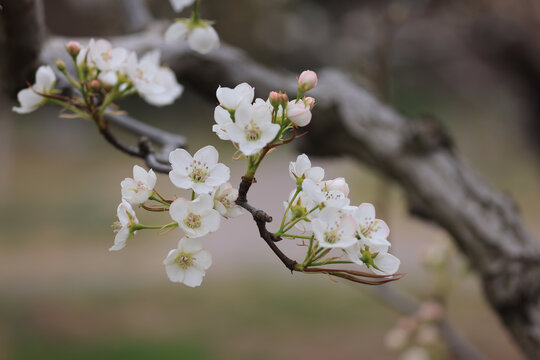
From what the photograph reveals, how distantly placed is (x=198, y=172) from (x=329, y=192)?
0.29ft

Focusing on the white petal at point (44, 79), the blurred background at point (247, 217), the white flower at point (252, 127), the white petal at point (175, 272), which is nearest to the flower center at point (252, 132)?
the white flower at point (252, 127)

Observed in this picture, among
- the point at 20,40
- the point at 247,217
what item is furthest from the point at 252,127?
the point at 247,217

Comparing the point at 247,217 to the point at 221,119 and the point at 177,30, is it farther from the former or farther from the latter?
the point at 221,119

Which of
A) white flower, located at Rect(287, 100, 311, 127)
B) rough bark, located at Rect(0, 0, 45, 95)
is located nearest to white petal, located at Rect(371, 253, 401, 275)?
white flower, located at Rect(287, 100, 311, 127)

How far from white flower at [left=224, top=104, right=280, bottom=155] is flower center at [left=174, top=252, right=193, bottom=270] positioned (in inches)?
3.6

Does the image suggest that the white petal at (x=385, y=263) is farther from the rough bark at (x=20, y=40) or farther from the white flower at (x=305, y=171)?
the rough bark at (x=20, y=40)

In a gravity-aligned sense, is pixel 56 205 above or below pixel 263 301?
below

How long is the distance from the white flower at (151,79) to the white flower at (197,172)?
0.57ft

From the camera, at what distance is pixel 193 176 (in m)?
0.34

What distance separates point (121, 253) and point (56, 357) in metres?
0.83

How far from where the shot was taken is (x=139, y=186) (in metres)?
0.37

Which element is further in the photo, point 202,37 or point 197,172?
point 202,37

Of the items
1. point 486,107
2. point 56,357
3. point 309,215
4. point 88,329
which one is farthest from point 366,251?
point 486,107

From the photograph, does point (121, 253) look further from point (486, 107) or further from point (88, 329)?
point (486, 107)
